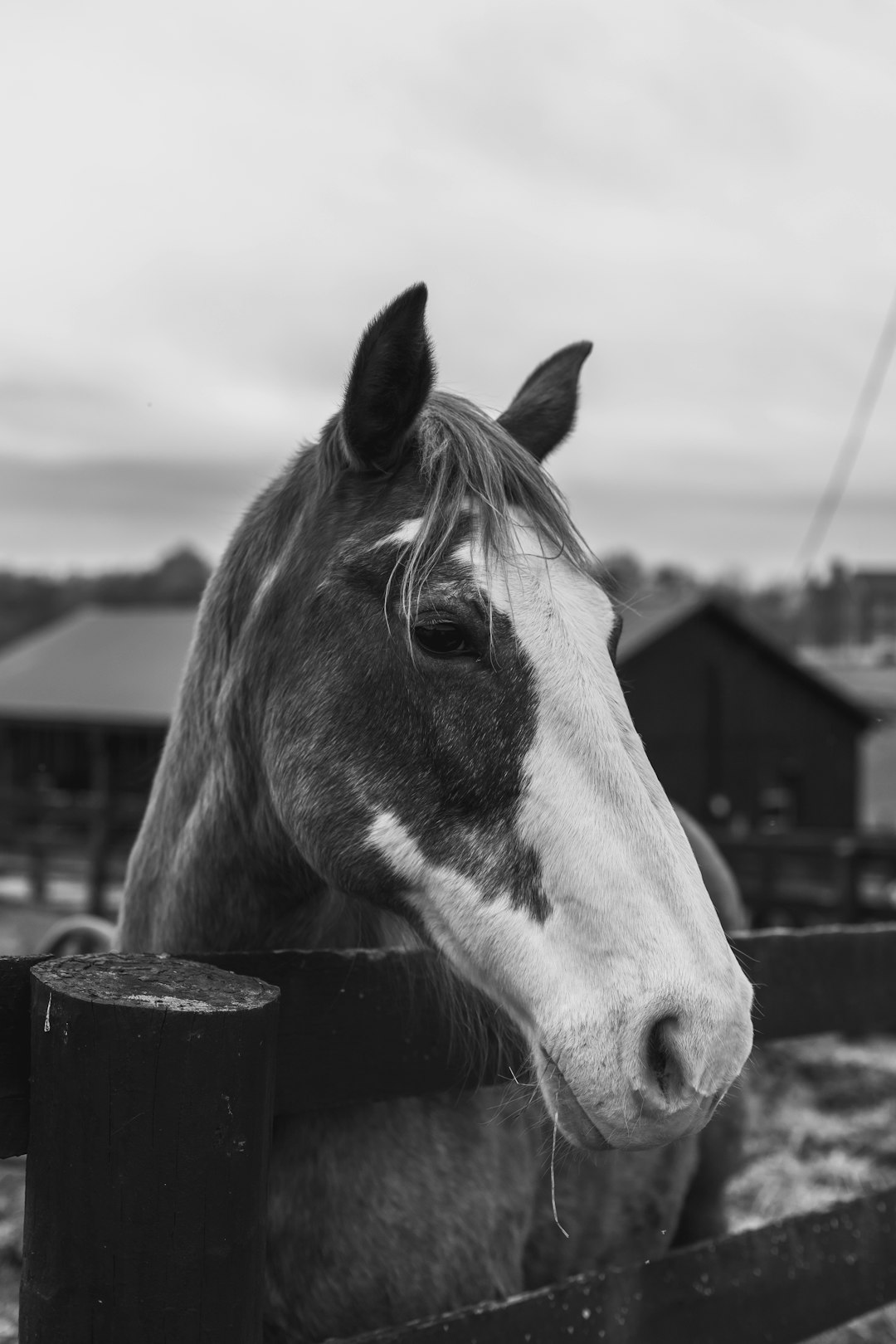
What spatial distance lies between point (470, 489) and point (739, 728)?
2362 cm

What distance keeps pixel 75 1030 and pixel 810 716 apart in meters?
26.0

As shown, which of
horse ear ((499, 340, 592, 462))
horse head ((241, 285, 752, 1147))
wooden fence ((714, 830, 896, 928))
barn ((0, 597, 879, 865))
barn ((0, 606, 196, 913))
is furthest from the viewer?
barn ((0, 606, 196, 913))

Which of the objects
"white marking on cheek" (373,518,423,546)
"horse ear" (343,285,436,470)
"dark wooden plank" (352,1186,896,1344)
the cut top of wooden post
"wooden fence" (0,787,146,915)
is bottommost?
"wooden fence" (0,787,146,915)

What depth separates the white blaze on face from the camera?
56.5 inches

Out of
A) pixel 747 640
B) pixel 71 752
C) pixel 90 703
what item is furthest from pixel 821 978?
pixel 71 752

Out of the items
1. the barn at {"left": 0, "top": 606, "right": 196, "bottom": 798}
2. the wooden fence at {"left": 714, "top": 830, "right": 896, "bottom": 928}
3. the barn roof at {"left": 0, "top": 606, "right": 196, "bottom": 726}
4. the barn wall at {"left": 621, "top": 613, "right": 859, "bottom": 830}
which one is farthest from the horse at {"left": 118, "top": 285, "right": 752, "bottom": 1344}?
the barn roof at {"left": 0, "top": 606, "right": 196, "bottom": 726}

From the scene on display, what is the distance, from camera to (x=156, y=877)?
2.23 m

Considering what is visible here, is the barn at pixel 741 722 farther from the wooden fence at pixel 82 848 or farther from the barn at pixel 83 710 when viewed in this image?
the wooden fence at pixel 82 848

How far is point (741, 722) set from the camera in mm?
24562

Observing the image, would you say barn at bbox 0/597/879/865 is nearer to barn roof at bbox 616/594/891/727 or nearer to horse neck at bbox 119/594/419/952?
barn roof at bbox 616/594/891/727

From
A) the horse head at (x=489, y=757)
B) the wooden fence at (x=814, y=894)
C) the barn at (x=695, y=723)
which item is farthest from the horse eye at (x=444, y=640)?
the barn at (x=695, y=723)

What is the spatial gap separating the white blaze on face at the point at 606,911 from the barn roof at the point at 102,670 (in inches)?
880

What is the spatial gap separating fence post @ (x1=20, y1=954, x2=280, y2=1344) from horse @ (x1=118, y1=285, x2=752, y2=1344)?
1.33 ft

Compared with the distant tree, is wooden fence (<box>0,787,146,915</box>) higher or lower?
lower
